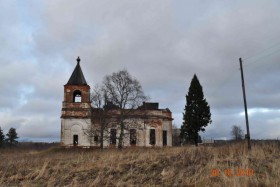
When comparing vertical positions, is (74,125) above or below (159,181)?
above

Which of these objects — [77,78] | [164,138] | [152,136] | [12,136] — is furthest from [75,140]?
[12,136]

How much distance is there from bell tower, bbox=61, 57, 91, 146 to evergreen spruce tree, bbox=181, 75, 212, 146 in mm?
13868

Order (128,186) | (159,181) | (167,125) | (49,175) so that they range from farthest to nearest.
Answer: (167,125)
(49,175)
(159,181)
(128,186)

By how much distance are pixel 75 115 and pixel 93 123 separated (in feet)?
11.5

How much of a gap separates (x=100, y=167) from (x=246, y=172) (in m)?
Result: 5.17

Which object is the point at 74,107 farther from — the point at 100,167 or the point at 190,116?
the point at 100,167

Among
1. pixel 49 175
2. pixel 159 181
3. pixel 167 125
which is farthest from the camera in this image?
pixel 167 125

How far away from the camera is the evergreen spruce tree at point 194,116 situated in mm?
49594

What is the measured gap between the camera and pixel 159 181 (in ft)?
32.9

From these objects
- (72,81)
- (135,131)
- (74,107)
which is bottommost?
(135,131)

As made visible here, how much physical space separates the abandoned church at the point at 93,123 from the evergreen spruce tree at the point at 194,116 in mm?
3661

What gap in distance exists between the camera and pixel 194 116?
50062mm

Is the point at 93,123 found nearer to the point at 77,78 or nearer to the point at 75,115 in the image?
the point at 75,115

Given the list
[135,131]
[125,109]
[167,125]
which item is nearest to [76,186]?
[125,109]
